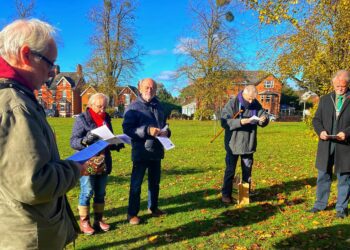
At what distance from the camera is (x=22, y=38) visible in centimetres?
192

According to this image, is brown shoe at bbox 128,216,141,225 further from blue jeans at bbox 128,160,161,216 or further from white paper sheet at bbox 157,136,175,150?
white paper sheet at bbox 157,136,175,150

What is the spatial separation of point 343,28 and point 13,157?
1045cm

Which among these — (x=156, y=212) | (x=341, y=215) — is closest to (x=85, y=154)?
(x=156, y=212)

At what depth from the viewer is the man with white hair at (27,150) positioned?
1.79 metres

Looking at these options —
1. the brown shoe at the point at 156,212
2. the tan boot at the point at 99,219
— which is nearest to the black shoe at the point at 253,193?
the brown shoe at the point at 156,212

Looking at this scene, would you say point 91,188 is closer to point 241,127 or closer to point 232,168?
point 232,168

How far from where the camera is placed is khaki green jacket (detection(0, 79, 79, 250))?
1786mm

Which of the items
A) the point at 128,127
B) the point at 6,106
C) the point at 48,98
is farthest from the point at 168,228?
the point at 48,98

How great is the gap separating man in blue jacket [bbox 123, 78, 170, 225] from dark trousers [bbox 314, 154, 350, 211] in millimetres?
2708

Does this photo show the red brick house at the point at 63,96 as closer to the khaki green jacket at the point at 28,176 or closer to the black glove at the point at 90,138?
the black glove at the point at 90,138

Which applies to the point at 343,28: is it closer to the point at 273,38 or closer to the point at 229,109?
the point at 273,38

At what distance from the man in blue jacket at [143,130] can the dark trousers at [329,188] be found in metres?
2.71

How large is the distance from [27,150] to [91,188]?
9.84ft

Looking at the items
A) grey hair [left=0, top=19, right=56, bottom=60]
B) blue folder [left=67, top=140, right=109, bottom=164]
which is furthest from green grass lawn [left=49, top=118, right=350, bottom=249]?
grey hair [left=0, top=19, right=56, bottom=60]
